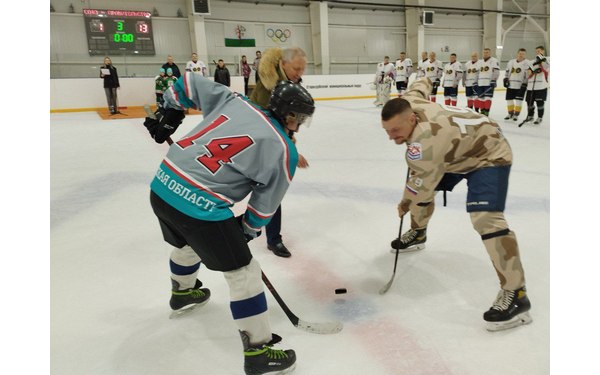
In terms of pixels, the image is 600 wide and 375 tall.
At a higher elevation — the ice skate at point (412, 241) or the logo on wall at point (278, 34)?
the logo on wall at point (278, 34)

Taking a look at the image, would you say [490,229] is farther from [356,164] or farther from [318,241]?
[356,164]

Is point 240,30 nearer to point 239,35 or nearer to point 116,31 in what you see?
point 239,35

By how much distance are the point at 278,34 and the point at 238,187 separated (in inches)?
631

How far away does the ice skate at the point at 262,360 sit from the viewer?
1619mm

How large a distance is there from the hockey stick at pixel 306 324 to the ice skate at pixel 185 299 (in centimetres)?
44

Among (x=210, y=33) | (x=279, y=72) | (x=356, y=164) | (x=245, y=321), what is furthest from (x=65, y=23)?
(x=245, y=321)

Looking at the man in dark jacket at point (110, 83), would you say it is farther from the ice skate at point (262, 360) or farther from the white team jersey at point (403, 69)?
the ice skate at point (262, 360)

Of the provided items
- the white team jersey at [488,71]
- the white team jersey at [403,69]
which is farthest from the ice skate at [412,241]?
the white team jersey at [403,69]

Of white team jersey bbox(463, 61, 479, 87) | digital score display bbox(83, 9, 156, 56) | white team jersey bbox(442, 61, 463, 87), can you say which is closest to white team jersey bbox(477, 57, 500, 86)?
white team jersey bbox(463, 61, 479, 87)

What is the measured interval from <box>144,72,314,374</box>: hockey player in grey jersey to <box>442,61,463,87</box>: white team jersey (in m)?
9.26

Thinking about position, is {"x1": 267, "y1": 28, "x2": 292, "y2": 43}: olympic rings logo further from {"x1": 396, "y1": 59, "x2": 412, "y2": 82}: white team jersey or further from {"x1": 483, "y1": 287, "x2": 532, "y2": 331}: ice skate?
{"x1": 483, "y1": 287, "x2": 532, "y2": 331}: ice skate

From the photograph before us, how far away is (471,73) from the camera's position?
9188mm

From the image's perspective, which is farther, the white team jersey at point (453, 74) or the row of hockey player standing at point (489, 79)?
the white team jersey at point (453, 74)

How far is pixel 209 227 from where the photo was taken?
1537 mm
